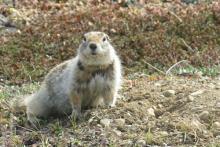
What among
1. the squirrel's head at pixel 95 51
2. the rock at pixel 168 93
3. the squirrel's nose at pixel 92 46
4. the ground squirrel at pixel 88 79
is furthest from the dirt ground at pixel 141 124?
the squirrel's nose at pixel 92 46

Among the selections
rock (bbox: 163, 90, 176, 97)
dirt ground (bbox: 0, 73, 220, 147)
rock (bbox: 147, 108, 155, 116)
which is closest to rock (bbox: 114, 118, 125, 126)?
dirt ground (bbox: 0, 73, 220, 147)

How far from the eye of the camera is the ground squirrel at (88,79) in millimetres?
7400

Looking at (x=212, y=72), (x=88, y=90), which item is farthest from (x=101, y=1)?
(x=88, y=90)

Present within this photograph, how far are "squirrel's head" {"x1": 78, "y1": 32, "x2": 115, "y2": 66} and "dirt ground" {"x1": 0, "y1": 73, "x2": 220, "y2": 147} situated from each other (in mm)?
633

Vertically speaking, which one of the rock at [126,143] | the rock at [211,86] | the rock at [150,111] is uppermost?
the rock at [211,86]

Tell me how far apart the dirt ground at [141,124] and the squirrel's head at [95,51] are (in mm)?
633

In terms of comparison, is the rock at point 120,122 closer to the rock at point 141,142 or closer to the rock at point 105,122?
the rock at point 105,122

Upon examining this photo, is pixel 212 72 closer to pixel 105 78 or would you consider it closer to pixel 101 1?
pixel 105 78

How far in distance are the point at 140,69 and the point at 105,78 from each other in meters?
7.20

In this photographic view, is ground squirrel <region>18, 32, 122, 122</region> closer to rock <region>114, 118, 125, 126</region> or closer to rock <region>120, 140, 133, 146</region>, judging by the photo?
rock <region>114, 118, 125, 126</region>

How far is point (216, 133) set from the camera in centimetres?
679

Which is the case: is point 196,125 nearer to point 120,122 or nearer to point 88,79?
point 120,122

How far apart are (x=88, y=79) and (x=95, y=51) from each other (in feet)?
1.44

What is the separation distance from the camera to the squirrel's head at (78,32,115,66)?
287 inches
